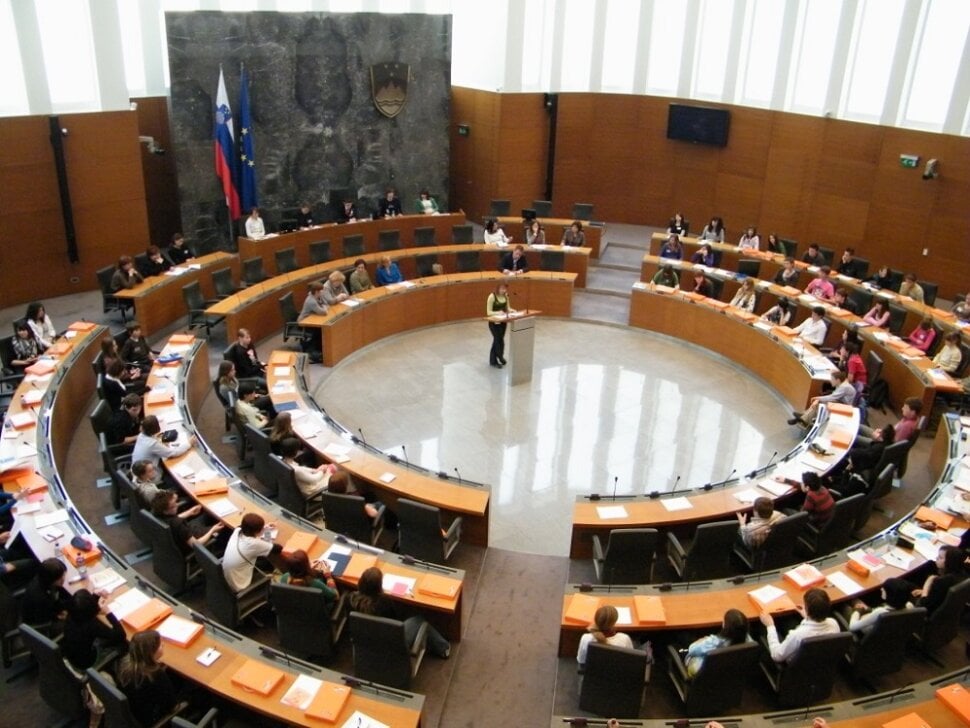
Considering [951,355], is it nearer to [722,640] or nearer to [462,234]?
[722,640]

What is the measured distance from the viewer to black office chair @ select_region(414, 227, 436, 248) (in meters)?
16.6

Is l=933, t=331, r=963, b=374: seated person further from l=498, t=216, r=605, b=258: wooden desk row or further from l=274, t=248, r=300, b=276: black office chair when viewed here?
l=274, t=248, r=300, b=276: black office chair

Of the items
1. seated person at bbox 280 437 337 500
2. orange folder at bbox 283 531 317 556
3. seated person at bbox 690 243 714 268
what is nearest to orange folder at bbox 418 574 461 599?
orange folder at bbox 283 531 317 556

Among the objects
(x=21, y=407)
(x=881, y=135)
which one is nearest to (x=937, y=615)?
(x=21, y=407)

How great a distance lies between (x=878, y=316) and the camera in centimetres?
1324

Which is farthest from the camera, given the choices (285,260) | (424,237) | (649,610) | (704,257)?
(424,237)

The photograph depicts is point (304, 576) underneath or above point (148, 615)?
above

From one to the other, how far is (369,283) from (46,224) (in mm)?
6051

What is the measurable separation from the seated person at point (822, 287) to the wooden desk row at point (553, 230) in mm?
5095

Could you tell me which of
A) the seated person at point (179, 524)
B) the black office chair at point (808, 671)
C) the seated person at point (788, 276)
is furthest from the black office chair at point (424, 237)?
the black office chair at point (808, 671)

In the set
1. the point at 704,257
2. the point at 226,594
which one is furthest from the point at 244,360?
the point at 704,257

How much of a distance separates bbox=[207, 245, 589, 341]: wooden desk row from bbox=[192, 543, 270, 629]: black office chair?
6519mm

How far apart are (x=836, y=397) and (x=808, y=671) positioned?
18.3 feet

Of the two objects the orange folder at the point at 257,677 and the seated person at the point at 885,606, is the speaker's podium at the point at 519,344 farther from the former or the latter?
the orange folder at the point at 257,677
